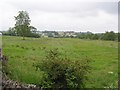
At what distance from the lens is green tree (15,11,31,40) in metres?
63.5

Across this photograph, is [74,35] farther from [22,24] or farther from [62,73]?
[62,73]

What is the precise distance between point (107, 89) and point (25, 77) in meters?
4.17

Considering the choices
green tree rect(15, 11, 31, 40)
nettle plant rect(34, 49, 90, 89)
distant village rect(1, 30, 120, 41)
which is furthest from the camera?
green tree rect(15, 11, 31, 40)

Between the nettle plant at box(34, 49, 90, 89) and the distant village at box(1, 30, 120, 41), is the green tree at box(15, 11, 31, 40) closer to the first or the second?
the distant village at box(1, 30, 120, 41)

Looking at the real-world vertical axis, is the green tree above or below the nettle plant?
above

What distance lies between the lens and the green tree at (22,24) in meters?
63.5

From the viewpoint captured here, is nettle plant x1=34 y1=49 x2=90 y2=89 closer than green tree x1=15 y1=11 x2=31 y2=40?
Yes

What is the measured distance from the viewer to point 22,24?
63.8 m

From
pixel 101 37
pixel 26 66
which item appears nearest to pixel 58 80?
pixel 26 66

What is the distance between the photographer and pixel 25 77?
1653cm

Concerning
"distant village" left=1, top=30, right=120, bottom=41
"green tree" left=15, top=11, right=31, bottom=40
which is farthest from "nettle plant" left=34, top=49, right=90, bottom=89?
"green tree" left=15, top=11, right=31, bottom=40

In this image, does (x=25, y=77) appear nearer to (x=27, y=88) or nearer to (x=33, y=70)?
(x=33, y=70)

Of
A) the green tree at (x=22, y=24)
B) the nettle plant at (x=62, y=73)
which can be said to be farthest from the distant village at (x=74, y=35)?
the nettle plant at (x=62, y=73)

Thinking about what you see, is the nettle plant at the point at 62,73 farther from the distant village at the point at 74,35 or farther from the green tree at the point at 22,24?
the green tree at the point at 22,24
